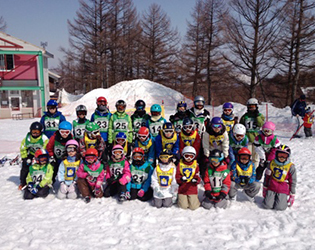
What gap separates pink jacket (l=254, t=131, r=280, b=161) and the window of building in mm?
23670

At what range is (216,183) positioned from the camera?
5.07 metres

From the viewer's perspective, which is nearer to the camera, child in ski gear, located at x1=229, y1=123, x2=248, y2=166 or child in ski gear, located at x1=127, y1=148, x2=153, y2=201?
child in ski gear, located at x1=127, y1=148, x2=153, y2=201

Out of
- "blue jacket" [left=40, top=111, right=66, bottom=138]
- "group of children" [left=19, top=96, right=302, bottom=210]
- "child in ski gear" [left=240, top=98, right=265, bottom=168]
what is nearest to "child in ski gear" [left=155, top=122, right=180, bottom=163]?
"group of children" [left=19, top=96, right=302, bottom=210]

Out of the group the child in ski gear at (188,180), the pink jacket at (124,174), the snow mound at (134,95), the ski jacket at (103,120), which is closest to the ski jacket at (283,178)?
the child in ski gear at (188,180)

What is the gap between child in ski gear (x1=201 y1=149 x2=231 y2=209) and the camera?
5027 millimetres

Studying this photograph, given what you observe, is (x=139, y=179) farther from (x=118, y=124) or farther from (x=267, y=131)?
(x=267, y=131)

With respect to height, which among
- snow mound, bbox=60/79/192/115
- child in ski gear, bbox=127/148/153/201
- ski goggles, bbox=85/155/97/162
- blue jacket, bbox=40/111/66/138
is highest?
snow mound, bbox=60/79/192/115

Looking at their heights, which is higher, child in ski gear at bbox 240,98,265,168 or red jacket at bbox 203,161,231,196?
child in ski gear at bbox 240,98,265,168

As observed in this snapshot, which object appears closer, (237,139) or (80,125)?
(237,139)

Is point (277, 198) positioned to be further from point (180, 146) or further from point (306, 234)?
point (180, 146)

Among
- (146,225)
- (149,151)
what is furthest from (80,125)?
(146,225)

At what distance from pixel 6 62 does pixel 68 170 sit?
21460mm

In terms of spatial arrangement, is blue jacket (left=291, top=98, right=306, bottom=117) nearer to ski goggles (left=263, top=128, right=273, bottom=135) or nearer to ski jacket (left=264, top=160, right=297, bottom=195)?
ski goggles (left=263, top=128, right=273, bottom=135)

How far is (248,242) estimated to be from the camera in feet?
12.8
